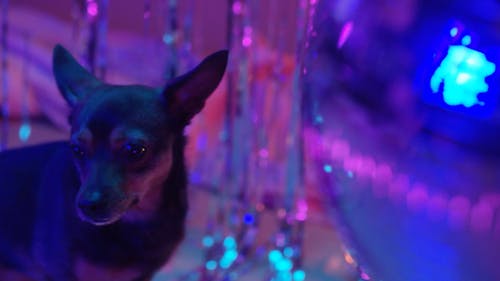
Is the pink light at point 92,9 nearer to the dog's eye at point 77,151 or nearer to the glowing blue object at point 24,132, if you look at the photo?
the dog's eye at point 77,151

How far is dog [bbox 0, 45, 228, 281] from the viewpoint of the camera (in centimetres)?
79

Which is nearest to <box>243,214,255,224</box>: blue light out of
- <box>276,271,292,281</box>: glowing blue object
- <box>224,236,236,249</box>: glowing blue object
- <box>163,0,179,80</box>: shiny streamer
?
<box>224,236,236,249</box>: glowing blue object

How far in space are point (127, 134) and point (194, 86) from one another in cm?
11

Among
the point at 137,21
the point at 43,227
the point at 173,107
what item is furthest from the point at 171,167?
the point at 137,21

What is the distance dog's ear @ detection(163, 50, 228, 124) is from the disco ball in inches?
5.8

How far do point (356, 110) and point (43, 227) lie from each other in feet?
1.56

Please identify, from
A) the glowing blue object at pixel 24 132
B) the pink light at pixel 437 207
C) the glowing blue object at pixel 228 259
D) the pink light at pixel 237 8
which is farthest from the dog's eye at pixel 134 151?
the glowing blue object at pixel 24 132

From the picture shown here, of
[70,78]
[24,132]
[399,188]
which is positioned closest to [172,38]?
[70,78]

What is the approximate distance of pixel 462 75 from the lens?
630 millimetres

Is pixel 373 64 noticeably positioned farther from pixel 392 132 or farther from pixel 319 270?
pixel 319 270

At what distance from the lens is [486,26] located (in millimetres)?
614

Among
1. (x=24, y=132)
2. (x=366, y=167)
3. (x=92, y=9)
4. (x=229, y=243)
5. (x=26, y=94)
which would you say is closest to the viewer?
(x=366, y=167)

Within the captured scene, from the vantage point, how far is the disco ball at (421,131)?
619 mm

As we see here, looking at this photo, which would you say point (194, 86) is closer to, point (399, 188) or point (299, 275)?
point (399, 188)
